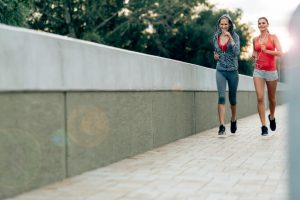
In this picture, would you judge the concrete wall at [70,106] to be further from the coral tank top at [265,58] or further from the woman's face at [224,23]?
the coral tank top at [265,58]

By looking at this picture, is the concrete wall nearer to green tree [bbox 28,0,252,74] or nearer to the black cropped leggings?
the black cropped leggings

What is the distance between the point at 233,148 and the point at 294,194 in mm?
5773

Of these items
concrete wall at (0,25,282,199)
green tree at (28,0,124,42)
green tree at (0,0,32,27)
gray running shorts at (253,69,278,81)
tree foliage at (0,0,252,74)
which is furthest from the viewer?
tree foliage at (0,0,252,74)

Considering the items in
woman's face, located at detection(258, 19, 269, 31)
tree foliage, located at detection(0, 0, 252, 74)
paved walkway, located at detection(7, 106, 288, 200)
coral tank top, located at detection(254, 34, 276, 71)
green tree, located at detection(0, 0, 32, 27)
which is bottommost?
paved walkway, located at detection(7, 106, 288, 200)

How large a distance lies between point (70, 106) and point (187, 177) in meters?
1.23

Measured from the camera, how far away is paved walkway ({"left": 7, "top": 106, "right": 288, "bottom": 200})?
4.31 meters

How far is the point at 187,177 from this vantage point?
17.0ft

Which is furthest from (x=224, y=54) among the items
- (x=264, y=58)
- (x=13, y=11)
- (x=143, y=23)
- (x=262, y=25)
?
(x=143, y=23)

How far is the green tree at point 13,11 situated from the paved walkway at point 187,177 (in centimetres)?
1864

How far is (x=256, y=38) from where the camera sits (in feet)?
30.6

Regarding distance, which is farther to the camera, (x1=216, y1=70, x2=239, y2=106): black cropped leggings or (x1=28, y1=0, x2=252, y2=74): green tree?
(x1=28, y1=0, x2=252, y2=74): green tree

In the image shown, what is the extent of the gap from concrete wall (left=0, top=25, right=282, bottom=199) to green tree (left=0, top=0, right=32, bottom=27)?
17887 mm

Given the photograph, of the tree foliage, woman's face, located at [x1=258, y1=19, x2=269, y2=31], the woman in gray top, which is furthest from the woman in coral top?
the tree foliage

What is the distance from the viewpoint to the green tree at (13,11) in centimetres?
2472
